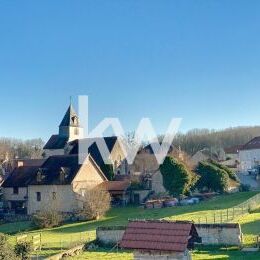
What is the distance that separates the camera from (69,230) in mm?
36906

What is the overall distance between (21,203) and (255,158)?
42074 millimetres

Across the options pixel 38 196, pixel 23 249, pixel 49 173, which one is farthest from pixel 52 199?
pixel 23 249

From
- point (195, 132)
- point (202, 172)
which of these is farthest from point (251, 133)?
point (202, 172)

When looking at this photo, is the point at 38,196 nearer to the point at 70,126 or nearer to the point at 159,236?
the point at 70,126

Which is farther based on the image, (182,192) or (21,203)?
(21,203)

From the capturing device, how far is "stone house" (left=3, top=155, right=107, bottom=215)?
46000 mm

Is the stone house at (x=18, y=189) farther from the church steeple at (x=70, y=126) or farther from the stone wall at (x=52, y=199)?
the church steeple at (x=70, y=126)

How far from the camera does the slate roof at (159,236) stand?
16.8 m

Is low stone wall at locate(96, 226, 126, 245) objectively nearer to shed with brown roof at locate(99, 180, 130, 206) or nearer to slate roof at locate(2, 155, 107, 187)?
slate roof at locate(2, 155, 107, 187)

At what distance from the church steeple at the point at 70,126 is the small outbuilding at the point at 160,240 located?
5099 cm

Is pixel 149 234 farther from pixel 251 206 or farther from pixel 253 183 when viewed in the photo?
pixel 253 183

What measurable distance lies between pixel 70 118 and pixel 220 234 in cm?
4475

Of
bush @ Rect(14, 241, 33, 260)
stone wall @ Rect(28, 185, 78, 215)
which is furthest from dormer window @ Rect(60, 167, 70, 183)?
bush @ Rect(14, 241, 33, 260)

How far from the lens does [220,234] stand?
2816 centimetres
